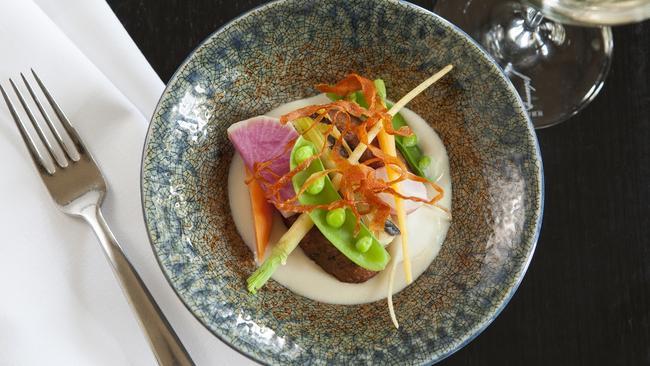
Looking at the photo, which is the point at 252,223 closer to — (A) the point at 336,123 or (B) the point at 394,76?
(A) the point at 336,123

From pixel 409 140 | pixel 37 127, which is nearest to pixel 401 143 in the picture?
pixel 409 140

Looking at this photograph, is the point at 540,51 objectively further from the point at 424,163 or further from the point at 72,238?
the point at 72,238

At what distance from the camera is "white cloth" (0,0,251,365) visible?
1.33m

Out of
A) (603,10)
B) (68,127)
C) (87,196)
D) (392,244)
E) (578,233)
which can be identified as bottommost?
(578,233)

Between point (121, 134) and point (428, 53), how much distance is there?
60 centimetres

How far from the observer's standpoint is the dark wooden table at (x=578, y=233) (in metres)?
1.49

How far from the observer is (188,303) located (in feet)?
4.00

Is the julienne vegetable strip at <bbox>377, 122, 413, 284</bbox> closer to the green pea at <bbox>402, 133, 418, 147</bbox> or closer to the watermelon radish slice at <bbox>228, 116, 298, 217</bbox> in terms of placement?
the green pea at <bbox>402, 133, 418, 147</bbox>

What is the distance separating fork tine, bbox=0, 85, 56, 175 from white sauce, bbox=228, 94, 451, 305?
1.11 ft

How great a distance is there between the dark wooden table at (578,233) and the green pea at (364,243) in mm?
356

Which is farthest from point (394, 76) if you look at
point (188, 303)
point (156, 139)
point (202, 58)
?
point (188, 303)

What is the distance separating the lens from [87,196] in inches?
52.9

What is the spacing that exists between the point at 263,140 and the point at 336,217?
0.21 m

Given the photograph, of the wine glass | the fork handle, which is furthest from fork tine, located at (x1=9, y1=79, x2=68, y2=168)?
the wine glass
